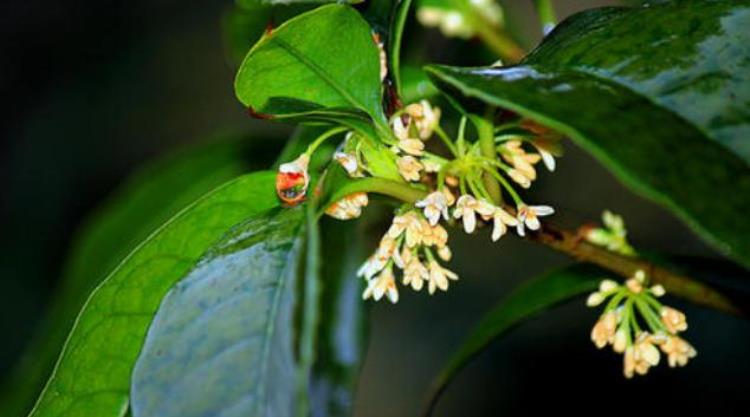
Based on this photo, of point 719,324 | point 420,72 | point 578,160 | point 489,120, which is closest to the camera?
point 489,120

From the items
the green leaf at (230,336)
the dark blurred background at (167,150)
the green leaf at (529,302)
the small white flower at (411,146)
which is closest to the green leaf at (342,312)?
the green leaf at (529,302)

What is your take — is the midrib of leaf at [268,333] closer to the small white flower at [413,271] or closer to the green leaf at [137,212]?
the small white flower at [413,271]

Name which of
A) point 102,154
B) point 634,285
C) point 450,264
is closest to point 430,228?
point 634,285

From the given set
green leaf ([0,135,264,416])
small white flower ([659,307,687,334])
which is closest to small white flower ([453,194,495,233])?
small white flower ([659,307,687,334])

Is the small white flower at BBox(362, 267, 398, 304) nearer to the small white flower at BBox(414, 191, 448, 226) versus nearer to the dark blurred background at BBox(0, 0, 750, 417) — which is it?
the small white flower at BBox(414, 191, 448, 226)

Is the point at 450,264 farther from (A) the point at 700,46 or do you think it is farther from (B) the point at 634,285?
(A) the point at 700,46

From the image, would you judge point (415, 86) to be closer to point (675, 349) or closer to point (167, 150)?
point (675, 349)
